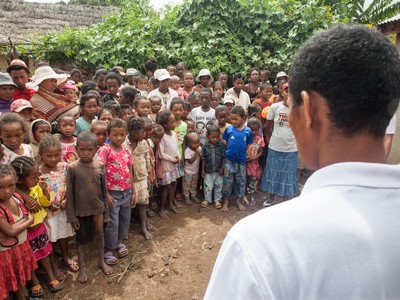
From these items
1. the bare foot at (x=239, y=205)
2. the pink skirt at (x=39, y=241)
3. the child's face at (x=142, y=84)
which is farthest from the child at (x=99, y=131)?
the bare foot at (x=239, y=205)

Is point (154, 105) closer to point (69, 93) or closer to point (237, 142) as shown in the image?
point (69, 93)

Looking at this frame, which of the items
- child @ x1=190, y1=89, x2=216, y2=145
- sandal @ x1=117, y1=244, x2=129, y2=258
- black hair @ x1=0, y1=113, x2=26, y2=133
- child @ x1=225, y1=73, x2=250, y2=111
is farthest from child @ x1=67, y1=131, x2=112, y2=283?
child @ x1=225, y1=73, x2=250, y2=111

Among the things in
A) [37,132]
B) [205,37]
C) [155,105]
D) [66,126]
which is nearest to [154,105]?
[155,105]

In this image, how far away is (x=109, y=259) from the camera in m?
3.22

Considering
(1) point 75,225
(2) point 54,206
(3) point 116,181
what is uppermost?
(3) point 116,181

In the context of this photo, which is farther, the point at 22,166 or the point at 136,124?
the point at 136,124

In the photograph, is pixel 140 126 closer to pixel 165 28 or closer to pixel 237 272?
pixel 237 272

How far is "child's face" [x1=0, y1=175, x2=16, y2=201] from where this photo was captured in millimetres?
2279

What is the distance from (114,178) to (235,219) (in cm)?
204

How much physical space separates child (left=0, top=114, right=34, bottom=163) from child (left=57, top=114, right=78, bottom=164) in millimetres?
419

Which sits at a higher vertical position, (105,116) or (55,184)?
(105,116)

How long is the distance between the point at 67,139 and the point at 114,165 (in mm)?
608

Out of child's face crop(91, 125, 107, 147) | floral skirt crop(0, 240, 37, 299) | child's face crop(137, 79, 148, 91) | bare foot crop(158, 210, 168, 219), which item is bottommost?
bare foot crop(158, 210, 168, 219)

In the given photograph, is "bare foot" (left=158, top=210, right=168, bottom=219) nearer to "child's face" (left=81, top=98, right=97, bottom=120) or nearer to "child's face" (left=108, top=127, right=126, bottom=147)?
"child's face" (left=108, top=127, right=126, bottom=147)
